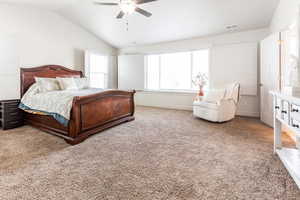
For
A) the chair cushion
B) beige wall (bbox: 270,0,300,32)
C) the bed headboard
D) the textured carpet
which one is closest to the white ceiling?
beige wall (bbox: 270,0,300,32)

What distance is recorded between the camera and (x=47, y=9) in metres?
4.47

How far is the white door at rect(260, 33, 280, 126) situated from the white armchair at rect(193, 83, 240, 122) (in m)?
0.61

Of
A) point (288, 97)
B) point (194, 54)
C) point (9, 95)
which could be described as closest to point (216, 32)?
point (194, 54)

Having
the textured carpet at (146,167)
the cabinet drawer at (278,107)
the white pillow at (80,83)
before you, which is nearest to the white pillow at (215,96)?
the textured carpet at (146,167)

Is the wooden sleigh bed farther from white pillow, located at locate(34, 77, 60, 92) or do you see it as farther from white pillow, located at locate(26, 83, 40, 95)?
white pillow, located at locate(34, 77, 60, 92)

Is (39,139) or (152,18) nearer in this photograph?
(39,139)

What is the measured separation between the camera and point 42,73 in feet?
14.3

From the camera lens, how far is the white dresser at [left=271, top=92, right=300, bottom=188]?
1.51 meters

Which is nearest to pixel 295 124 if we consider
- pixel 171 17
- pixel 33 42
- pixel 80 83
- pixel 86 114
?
pixel 86 114

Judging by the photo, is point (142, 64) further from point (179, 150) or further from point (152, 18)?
point (179, 150)

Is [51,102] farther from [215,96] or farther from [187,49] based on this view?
[187,49]

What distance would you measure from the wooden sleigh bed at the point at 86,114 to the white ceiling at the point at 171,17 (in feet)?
6.05

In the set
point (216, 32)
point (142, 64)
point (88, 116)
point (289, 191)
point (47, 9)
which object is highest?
point (47, 9)

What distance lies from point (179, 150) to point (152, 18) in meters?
3.72
